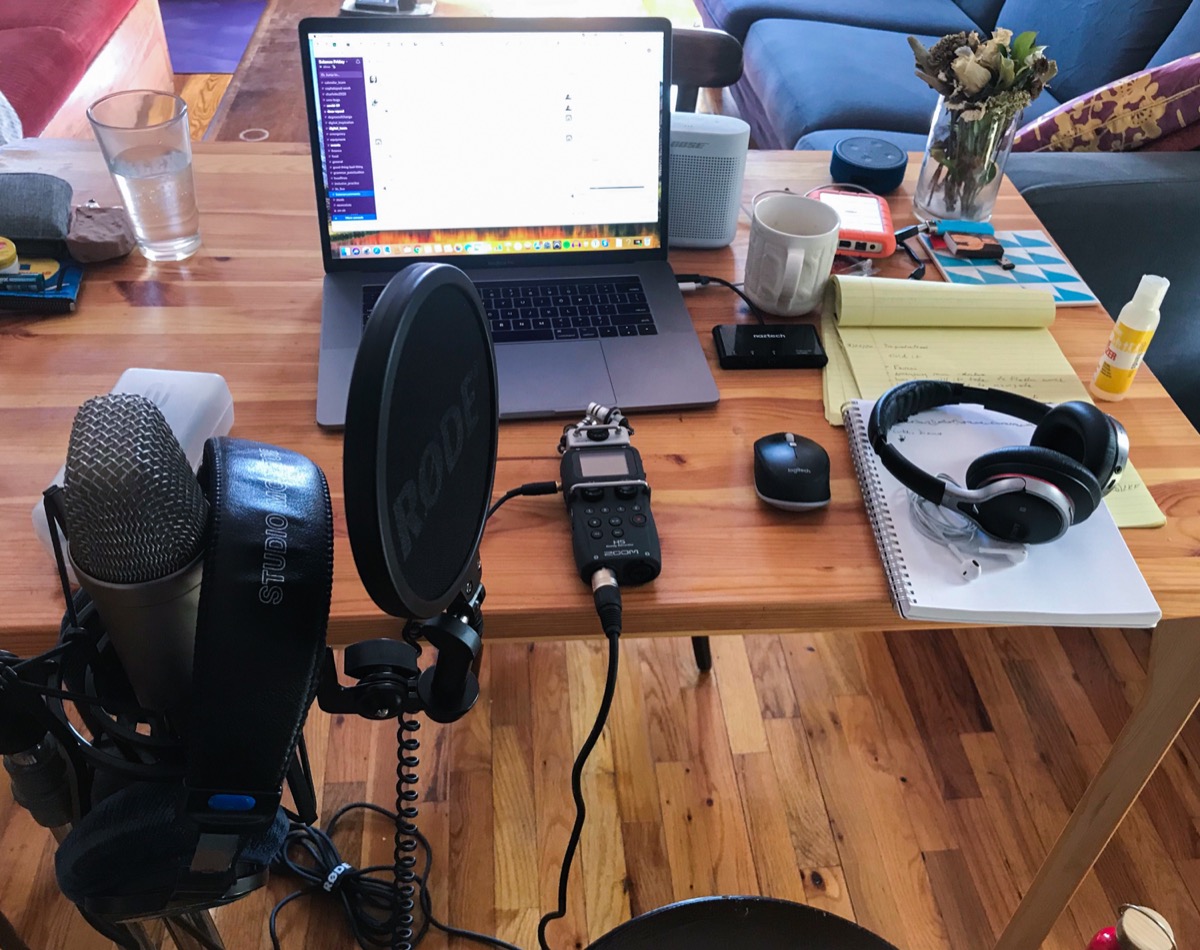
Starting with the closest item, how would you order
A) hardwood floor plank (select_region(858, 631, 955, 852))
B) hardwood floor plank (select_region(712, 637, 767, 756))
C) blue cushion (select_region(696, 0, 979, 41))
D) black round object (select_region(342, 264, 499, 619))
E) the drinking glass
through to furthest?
black round object (select_region(342, 264, 499, 619))
the drinking glass
hardwood floor plank (select_region(858, 631, 955, 852))
hardwood floor plank (select_region(712, 637, 767, 756))
blue cushion (select_region(696, 0, 979, 41))

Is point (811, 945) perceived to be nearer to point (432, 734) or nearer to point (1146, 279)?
point (1146, 279)

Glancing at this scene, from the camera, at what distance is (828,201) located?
1.23 m

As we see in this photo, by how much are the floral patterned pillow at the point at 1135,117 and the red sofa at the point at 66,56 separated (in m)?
2.14

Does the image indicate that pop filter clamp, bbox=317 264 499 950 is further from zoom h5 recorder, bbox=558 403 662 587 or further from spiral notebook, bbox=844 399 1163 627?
spiral notebook, bbox=844 399 1163 627

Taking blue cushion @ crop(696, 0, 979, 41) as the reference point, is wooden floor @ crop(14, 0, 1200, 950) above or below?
below

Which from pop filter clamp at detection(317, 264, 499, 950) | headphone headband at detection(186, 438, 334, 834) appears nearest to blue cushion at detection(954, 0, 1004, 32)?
pop filter clamp at detection(317, 264, 499, 950)

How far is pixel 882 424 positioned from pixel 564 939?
0.82 meters

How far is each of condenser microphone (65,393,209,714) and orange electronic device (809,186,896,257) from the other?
0.86m

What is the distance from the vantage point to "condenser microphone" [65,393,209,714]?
1.53 feet

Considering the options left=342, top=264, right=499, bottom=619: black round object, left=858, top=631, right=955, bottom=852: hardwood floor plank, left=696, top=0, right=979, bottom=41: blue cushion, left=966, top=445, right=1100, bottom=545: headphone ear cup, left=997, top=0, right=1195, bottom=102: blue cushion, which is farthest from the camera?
left=696, top=0, right=979, bottom=41: blue cushion

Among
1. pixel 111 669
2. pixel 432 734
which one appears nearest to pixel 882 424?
pixel 111 669

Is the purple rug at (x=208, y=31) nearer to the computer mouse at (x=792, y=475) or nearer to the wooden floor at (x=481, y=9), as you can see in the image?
the wooden floor at (x=481, y=9)

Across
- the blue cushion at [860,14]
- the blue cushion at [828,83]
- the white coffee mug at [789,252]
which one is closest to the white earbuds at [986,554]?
the white coffee mug at [789,252]

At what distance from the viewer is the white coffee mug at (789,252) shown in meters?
1.03
